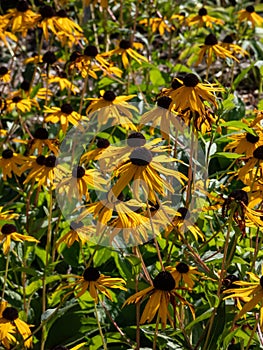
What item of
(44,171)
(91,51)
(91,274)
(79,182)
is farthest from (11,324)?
(91,51)

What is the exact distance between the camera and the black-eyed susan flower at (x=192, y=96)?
5.34 feet

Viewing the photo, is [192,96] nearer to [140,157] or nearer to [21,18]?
[140,157]

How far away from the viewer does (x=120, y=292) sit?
7.35 ft

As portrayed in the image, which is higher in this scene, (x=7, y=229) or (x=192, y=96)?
(x=192, y=96)

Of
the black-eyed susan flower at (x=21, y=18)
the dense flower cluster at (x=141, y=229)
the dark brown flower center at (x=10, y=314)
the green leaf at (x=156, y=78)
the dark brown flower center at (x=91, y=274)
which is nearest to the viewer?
the dense flower cluster at (x=141, y=229)

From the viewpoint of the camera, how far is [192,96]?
1.65m

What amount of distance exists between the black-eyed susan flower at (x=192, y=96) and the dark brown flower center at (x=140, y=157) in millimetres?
159

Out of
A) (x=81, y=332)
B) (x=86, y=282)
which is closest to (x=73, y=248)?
(x=81, y=332)

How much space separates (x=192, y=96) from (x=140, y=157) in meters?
0.24

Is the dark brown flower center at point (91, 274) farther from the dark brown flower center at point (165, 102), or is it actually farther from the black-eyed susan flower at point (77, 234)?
the dark brown flower center at point (165, 102)

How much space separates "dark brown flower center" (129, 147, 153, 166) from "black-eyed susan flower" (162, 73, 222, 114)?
159 millimetres

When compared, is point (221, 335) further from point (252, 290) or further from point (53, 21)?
point (53, 21)

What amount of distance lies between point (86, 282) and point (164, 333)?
28 centimetres

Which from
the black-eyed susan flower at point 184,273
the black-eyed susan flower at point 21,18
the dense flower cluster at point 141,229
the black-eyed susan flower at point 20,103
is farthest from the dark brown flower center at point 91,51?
the black-eyed susan flower at point 184,273
